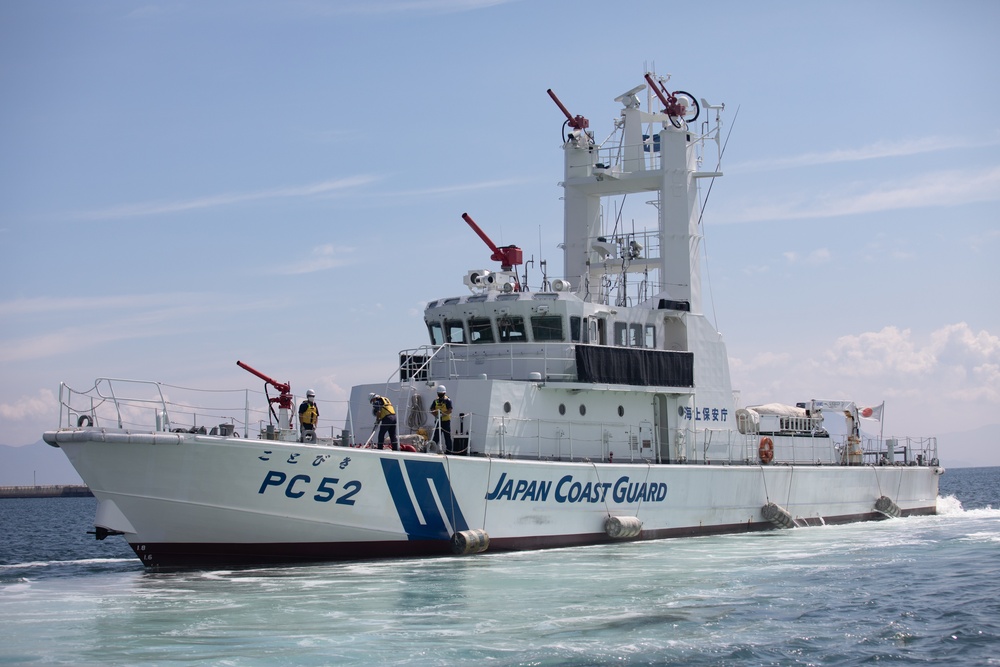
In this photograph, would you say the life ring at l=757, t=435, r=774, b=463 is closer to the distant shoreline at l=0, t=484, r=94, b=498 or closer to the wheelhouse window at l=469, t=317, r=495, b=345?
the wheelhouse window at l=469, t=317, r=495, b=345

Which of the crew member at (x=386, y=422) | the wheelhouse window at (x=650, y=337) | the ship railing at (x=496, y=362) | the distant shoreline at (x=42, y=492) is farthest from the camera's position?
the distant shoreline at (x=42, y=492)

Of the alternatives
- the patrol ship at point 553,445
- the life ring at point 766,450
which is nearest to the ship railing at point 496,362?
the patrol ship at point 553,445

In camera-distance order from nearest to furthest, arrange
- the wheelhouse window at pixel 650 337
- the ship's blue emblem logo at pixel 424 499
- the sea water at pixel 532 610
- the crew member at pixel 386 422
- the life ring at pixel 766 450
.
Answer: the sea water at pixel 532 610, the ship's blue emblem logo at pixel 424 499, the crew member at pixel 386 422, the wheelhouse window at pixel 650 337, the life ring at pixel 766 450

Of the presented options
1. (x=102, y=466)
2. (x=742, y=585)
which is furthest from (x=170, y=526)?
(x=742, y=585)

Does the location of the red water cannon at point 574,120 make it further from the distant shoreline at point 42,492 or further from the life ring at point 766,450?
the distant shoreline at point 42,492

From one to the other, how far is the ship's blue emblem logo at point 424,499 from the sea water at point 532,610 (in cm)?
66

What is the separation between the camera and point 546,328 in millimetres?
22297

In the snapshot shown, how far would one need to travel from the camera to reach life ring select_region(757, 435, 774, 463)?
2650 centimetres

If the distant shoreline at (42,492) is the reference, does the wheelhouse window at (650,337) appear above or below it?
above

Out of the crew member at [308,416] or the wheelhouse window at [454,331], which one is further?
the wheelhouse window at [454,331]

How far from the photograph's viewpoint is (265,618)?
13.2 m

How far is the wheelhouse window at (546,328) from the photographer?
22250 mm

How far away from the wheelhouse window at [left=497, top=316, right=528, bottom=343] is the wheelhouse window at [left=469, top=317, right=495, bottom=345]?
238 millimetres

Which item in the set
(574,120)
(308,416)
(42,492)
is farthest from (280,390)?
(42,492)
